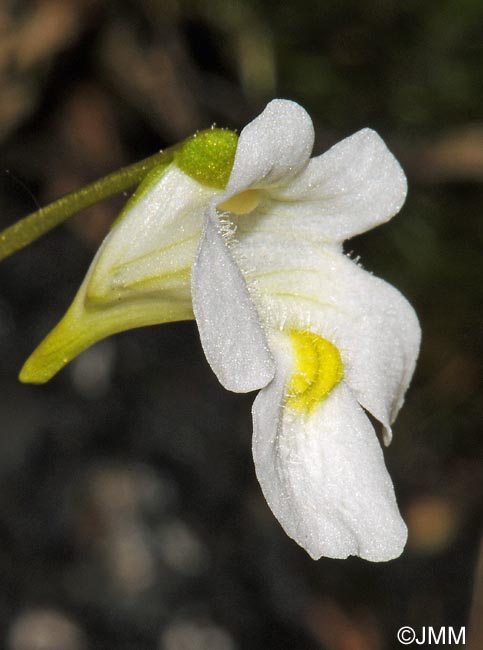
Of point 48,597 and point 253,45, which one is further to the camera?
point 253,45

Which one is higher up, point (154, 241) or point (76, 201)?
point (76, 201)

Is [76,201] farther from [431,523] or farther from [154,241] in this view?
[431,523]

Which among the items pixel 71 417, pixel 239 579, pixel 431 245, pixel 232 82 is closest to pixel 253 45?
pixel 232 82

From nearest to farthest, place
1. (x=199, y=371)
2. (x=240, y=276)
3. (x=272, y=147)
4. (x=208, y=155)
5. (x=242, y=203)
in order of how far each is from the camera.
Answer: (x=240, y=276) < (x=272, y=147) < (x=208, y=155) < (x=242, y=203) < (x=199, y=371)

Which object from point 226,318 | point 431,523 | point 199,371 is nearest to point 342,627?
point 431,523

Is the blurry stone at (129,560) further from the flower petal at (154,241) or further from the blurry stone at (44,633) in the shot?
the flower petal at (154,241)

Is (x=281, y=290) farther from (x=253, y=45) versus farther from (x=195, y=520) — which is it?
(x=253, y=45)
